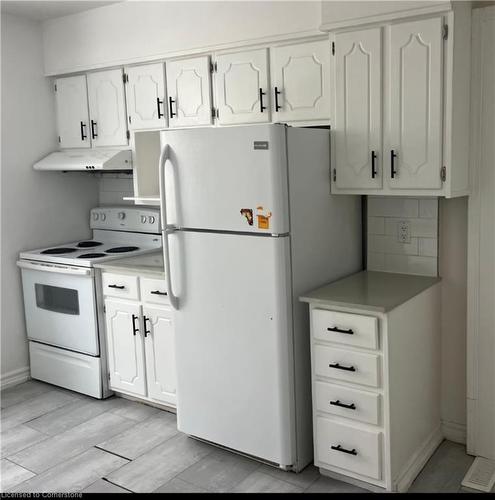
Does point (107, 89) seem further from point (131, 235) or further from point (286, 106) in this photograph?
point (286, 106)

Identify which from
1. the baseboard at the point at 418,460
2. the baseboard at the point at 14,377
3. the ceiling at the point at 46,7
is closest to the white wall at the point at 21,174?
the baseboard at the point at 14,377

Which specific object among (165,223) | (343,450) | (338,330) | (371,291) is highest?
(165,223)

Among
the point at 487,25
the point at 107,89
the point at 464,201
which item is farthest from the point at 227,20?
the point at 464,201

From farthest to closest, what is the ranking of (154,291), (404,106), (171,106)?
(171,106) < (154,291) < (404,106)

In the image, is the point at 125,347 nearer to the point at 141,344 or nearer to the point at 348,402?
the point at 141,344

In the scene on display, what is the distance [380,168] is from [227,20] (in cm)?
123

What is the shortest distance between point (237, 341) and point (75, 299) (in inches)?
57.2

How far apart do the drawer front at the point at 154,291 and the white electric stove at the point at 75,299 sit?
39cm

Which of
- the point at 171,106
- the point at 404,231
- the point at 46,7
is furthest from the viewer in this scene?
the point at 46,7

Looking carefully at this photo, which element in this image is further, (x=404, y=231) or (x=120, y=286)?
(x=120, y=286)

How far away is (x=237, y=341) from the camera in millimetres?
2980

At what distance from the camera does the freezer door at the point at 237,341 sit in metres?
2.84

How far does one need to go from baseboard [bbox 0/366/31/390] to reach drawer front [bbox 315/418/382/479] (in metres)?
2.40

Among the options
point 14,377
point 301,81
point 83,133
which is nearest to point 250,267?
point 301,81
